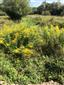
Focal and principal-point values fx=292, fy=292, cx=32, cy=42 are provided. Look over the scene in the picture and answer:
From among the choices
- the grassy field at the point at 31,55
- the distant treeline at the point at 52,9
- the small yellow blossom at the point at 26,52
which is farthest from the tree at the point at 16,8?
the small yellow blossom at the point at 26,52

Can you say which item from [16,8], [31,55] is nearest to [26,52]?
[31,55]

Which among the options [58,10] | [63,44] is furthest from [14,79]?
[58,10]

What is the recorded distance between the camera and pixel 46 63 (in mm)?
10867

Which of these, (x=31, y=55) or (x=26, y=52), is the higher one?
(x=26, y=52)

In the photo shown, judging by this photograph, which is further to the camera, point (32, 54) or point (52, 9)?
point (52, 9)

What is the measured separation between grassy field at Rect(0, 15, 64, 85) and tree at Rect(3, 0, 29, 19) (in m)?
16.0

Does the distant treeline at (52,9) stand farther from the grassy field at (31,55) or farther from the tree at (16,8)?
the grassy field at (31,55)

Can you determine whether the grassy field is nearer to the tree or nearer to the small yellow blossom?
the small yellow blossom

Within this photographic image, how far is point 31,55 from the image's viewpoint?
1102cm

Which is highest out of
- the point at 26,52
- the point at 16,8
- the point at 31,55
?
the point at 26,52

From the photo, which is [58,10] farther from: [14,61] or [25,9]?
[14,61]

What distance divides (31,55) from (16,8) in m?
18.1

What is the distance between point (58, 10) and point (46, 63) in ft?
117

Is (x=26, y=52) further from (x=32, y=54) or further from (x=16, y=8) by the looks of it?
(x=16, y=8)
